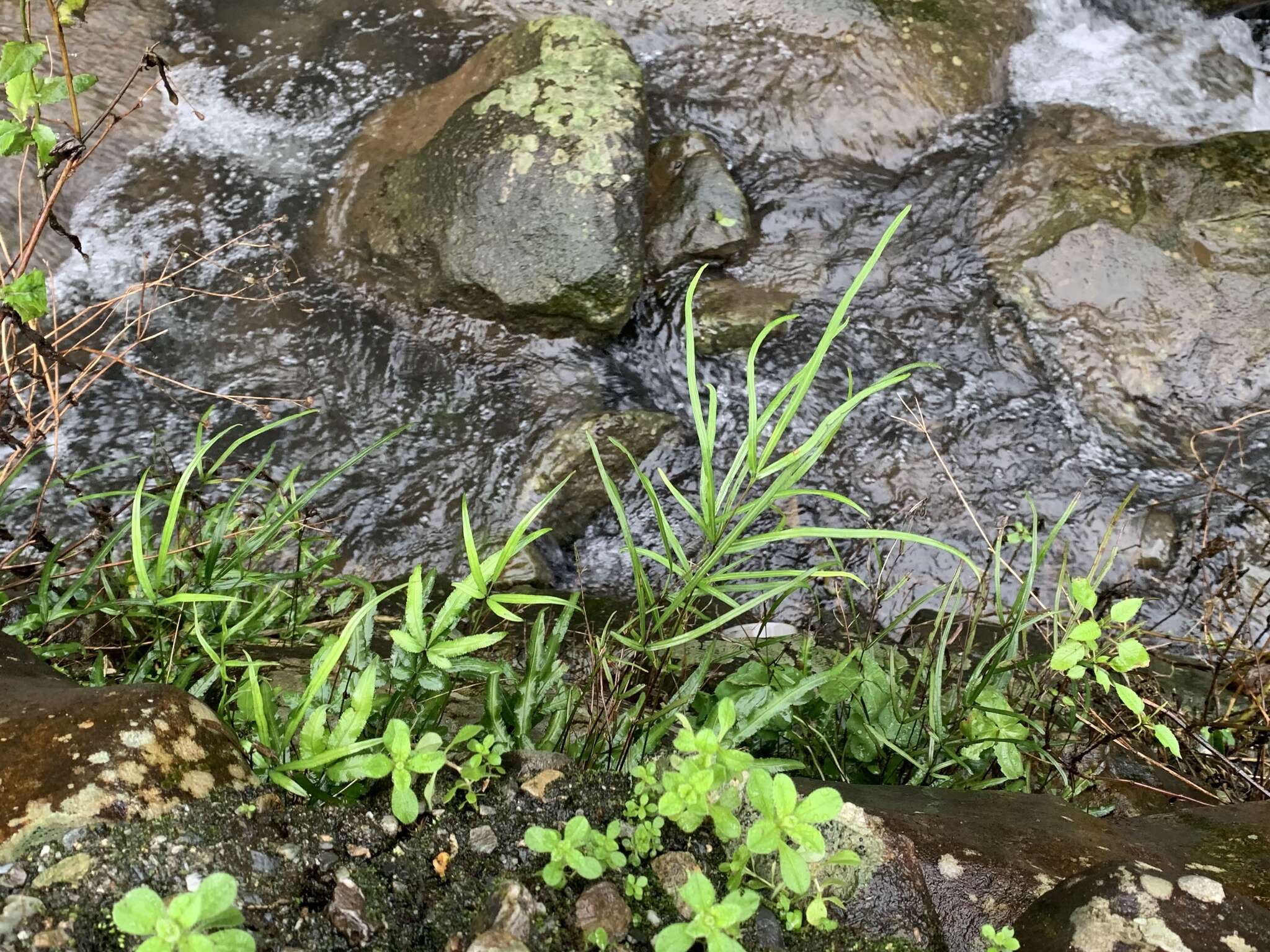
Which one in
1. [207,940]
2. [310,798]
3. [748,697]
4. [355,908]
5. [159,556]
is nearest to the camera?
[207,940]

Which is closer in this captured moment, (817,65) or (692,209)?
(692,209)

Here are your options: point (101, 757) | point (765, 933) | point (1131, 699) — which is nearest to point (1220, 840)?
point (1131, 699)

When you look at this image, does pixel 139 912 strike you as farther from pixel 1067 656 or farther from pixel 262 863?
pixel 1067 656

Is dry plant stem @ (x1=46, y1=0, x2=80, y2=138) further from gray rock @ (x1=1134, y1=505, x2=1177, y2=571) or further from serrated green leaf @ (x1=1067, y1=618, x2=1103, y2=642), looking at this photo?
gray rock @ (x1=1134, y1=505, x2=1177, y2=571)

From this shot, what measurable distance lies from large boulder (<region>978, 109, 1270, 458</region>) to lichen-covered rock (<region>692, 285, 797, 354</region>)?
108 cm

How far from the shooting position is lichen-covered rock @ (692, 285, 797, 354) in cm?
377

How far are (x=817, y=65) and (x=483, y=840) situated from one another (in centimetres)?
453

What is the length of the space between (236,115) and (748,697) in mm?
4463

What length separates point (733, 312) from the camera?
12.5 feet

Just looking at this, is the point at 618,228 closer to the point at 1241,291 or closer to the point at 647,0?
the point at 647,0

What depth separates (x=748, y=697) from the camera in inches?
73.3

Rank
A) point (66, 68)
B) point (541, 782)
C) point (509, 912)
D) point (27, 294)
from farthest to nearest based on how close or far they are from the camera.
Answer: point (66, 68) < point (27, 294) < point (541, 782) < point (509, 912)

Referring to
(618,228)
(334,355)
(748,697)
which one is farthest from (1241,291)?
(334,355)

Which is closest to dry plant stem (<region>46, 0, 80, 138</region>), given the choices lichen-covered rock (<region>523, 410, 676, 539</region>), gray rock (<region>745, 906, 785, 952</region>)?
lichen-covered rock (<region>523, 410, 676, 539</region>)
